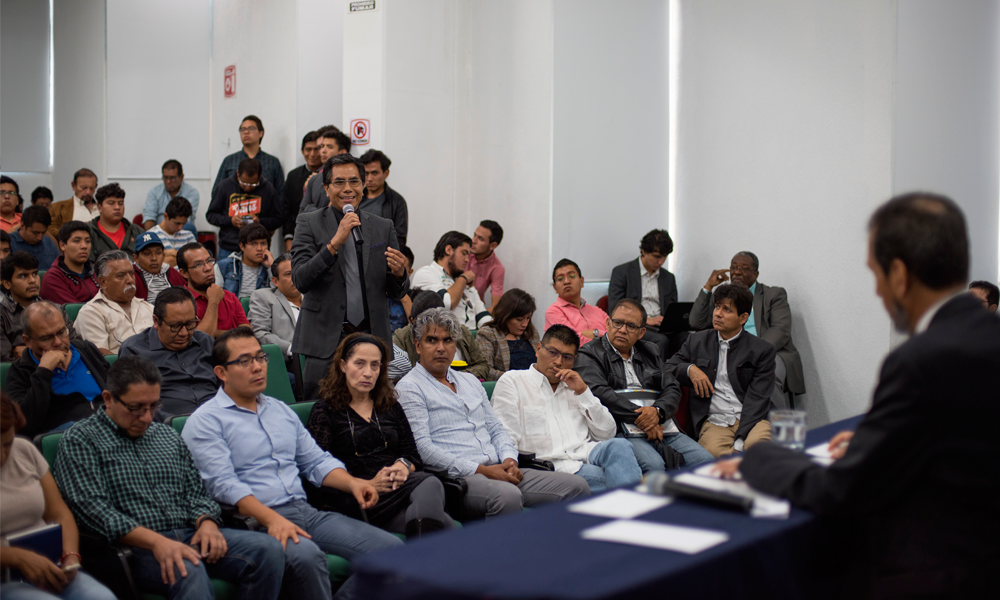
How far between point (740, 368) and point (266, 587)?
8.83 feet

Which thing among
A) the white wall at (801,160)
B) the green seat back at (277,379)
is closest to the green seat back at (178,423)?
the green seat back at (277,379)

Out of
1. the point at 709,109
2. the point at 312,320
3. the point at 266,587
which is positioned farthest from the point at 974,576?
the point at 709,109

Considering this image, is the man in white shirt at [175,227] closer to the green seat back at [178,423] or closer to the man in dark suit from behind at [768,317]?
the green seat back at [178,423]

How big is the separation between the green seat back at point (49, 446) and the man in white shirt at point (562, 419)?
69.8 inches

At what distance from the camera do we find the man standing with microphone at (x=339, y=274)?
138 inches

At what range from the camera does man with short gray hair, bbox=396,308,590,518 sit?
322 centimetres

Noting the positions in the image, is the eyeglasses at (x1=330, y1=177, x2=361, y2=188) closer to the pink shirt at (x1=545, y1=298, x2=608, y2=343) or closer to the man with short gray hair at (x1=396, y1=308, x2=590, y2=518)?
the man with short gray hair at (x1=396, y1=308, x2=590, y2=518)

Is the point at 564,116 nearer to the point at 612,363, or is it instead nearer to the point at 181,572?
the point at 612,363

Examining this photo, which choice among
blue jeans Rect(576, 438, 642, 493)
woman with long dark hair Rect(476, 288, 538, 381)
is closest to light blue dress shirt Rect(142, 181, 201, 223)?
woman with long dark hair Rect(476, 288, 538, 381)

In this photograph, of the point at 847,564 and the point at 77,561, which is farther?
the point at 77,561

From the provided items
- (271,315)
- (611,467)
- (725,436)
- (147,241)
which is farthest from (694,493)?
(147,241)

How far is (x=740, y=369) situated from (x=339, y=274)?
2.12 m

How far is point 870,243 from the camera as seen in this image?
146 cm

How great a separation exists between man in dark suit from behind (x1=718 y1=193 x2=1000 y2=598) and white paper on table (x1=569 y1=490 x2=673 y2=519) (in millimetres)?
208
